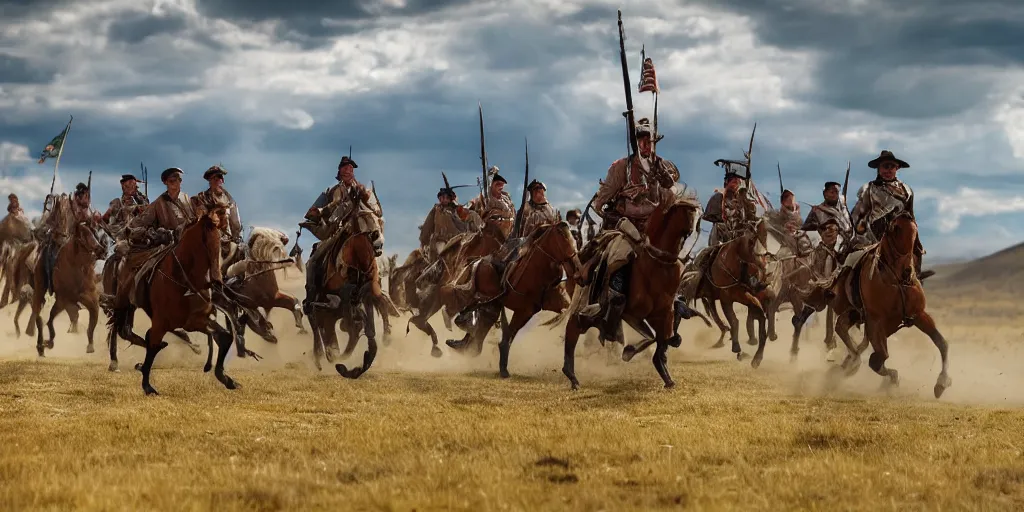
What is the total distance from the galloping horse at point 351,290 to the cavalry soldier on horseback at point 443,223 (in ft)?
24.6

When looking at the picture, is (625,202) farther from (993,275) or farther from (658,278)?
(993,275)

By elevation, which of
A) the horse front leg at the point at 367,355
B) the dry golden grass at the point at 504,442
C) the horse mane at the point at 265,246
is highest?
the horse mane at the point at 265,246

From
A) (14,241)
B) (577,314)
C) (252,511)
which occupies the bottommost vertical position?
(252,511)

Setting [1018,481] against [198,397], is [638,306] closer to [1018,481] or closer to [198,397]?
[198,397]

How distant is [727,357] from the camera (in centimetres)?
2494

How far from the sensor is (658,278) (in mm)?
16781

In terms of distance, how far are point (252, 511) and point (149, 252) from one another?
10.3 meters

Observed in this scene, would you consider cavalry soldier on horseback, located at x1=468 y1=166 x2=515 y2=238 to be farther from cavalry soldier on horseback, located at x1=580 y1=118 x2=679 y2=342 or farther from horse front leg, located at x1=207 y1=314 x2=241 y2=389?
horse front leg, located at x1=207 y1=314 x2=241 y2=389

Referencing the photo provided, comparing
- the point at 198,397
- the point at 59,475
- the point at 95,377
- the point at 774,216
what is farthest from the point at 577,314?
the point at 774,216

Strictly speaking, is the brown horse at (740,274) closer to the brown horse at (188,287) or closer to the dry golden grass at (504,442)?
the dry golden grass at (504,442)

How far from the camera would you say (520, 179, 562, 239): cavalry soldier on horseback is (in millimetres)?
22281

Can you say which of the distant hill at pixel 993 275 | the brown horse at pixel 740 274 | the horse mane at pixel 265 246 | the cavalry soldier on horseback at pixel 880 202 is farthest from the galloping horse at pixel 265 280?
the distant hill at pixel 993 275

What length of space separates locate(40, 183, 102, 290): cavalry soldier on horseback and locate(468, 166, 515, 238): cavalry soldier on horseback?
28.9ft

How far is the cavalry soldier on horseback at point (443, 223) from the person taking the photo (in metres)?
28.2
